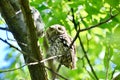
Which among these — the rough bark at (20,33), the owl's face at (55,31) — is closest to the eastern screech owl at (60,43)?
the owl's face at (55,31)

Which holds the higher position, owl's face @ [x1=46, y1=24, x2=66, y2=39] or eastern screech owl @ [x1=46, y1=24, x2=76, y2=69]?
owl's face @ [x1=46, y1=24, x2=66, y2=39]

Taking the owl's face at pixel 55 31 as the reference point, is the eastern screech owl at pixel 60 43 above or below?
below

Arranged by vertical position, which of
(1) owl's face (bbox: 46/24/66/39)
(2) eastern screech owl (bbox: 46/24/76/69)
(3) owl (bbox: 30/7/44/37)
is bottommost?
(2) eastern screech owl (bbox: 46/24/76/69)

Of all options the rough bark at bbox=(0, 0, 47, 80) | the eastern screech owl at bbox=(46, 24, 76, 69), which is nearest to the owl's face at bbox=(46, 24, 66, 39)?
the eastern screech owl at bbox=(46, 24, 76, 69)

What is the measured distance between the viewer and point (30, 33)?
1740 mm

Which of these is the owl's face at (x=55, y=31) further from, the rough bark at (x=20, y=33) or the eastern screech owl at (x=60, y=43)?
the rough bark at (x=20, y=33)

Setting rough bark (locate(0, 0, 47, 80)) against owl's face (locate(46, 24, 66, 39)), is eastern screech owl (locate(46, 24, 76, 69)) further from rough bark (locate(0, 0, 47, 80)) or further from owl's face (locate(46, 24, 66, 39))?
rough bark (locate(0, 0, 47, 80))

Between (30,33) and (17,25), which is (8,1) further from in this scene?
(30,33)

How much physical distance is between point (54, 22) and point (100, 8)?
0.94 ft

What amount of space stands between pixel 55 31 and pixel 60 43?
7 cm

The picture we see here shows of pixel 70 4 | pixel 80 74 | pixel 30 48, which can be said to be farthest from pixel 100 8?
pixel 80 74

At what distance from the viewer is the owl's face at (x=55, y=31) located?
1.99 m

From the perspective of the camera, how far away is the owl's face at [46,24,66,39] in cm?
199

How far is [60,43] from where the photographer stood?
2.00 metres
